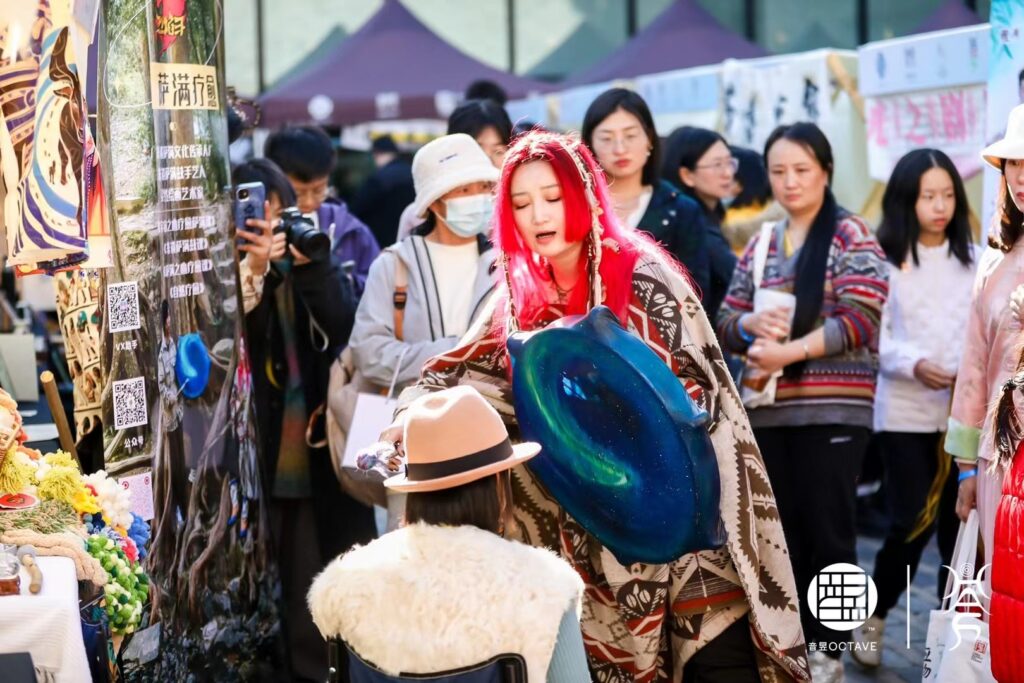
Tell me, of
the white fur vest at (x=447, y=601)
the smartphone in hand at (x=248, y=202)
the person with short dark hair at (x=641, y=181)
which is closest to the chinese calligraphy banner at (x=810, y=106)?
the person with short dark hair at (x=641, y=181)

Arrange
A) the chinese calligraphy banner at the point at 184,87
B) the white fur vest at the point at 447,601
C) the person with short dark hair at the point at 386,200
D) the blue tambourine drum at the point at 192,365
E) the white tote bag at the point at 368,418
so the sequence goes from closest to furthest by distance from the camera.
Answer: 1. the white fur vest at the point at 447,601
2. the chinese calligraphy banner at the point at 184,87
3. the blue tambourine drum at the point at 192,365
4. the white tote bag at the point at 368,418
5. the person with short dark hair at the point at 386,200

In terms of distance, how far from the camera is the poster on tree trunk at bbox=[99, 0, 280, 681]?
444cm

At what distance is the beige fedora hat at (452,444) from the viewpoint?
291 centimetres

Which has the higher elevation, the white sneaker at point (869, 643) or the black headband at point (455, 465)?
the black headband at point (455, 465)

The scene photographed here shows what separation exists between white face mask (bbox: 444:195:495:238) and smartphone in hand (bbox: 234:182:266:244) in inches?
26.1

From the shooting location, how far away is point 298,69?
1814 cm

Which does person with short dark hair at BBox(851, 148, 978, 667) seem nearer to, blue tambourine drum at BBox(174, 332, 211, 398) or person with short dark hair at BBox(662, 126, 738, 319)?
person with short dark hair at BBox(662, 126, 738, 319)

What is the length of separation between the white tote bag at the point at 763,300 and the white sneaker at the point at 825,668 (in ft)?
3.14

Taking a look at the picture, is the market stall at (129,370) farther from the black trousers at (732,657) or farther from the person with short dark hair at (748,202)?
the person with short dark hair at (748,202)

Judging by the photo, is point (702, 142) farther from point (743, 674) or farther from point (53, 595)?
point (53, 595)

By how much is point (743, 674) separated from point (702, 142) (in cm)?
346

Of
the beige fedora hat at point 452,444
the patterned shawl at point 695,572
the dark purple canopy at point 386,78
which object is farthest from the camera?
the dark purple canopy at point 386,78

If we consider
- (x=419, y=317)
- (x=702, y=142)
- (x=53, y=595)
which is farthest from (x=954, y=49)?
(x=53, y=595)

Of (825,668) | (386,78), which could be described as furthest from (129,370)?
(386,78)
